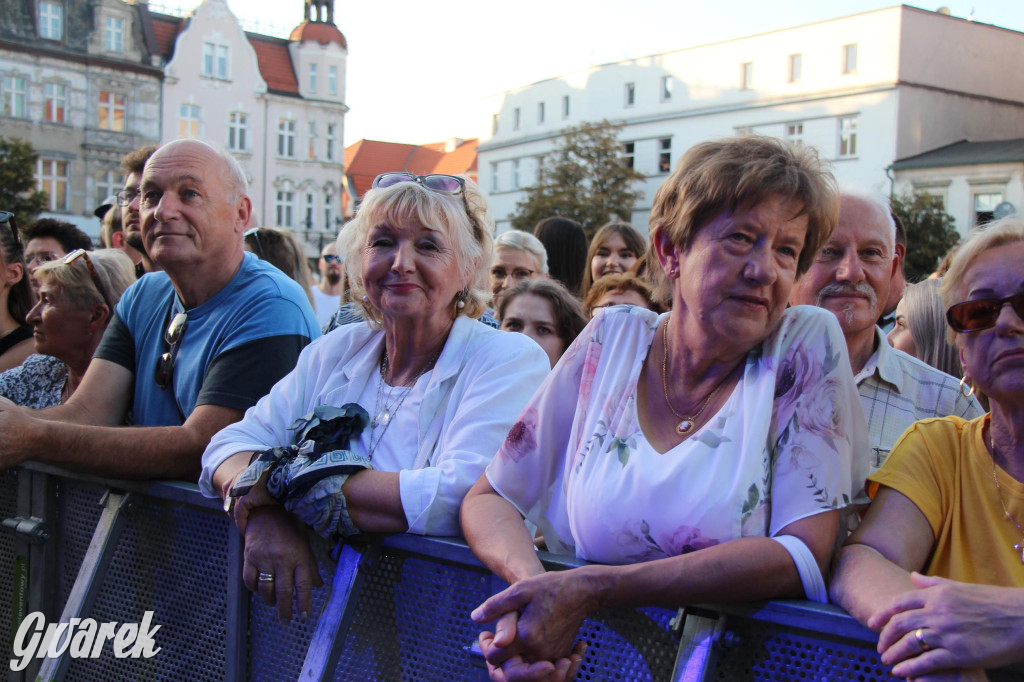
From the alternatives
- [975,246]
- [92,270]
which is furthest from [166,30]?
[975,246]

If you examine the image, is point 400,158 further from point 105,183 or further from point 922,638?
point 922,638

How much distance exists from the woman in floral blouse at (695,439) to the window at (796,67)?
1849 inches

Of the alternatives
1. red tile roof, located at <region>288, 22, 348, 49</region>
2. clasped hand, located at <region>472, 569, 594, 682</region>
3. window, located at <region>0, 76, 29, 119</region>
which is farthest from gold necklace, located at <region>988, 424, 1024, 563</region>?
red tile roof, located at <region>288, 22, 348, 49</region>

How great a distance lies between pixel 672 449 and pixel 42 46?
46109 millimetres

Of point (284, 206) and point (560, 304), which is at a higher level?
point (284, 206)

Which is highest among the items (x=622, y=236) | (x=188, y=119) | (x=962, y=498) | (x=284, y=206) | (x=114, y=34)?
(x=114, y=34)

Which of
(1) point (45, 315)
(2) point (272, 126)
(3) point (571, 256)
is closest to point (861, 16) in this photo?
(2) point (272, 126)

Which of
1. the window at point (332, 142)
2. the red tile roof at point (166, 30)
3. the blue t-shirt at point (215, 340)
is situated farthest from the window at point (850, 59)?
the blue t-shirt at point (215, 340)

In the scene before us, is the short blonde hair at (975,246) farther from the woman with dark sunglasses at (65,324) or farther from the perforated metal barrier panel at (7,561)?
the woman with dark sunglasses at (65,324)

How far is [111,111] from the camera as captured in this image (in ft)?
141

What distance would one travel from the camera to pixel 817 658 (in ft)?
6.24

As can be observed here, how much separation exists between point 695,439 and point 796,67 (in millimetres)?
47666

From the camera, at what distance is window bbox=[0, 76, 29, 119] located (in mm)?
40281

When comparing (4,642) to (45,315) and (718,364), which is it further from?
(718,364)
